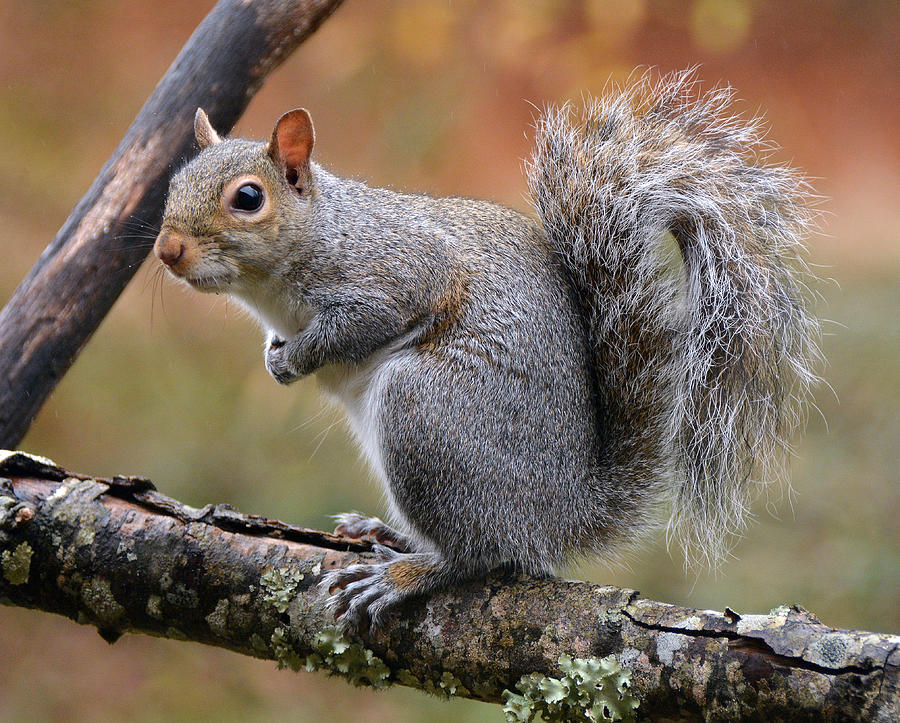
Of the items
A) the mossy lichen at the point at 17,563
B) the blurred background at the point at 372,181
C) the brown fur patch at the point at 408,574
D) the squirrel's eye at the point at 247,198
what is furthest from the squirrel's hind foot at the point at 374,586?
the blurred background at the point at 372,181

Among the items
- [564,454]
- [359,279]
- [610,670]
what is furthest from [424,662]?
[359,279]

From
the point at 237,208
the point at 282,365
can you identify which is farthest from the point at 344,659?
the point at 237,208

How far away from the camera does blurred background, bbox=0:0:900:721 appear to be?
9.27 feet

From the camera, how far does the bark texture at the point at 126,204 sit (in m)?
1.78

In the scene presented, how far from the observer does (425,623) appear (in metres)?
1.38

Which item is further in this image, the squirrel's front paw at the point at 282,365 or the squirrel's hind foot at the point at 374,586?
the squirrel's front paw at the point at 282,365

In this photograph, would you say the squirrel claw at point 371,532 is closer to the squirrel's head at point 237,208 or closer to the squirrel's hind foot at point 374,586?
the squirrel's hind foot at point 374,586

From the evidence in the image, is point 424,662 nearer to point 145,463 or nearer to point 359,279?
point 359,279

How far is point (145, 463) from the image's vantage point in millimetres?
3023

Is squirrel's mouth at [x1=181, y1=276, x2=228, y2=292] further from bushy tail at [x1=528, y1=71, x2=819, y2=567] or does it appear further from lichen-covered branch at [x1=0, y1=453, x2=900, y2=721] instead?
bushy tail at [x1=528, y1=71, x2=819, y2=567]

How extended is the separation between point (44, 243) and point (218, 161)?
197 centimetres

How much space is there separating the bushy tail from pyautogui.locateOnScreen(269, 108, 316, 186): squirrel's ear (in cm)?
49

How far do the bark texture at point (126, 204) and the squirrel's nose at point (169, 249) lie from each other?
0.35 metres

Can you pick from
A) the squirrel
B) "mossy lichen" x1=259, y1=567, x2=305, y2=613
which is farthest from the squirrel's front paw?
"mossy lichen" x1=259, y1=567, x2=305, y2=613
